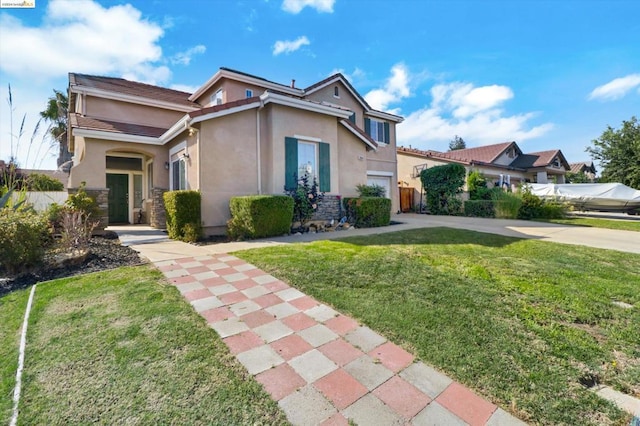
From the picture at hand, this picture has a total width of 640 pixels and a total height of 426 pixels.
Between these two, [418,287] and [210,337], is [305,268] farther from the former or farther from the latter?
[210,337]

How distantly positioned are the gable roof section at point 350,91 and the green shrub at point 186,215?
10115 mm

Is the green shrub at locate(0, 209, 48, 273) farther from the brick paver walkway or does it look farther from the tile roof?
the tile roof

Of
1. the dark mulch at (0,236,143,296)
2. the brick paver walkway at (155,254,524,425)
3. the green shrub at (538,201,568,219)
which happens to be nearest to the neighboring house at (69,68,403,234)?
the dark mulch at (0,236,143,296)

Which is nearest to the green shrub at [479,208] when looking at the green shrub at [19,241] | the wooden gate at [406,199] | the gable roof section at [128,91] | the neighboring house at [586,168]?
the wooden gate at [406,199]

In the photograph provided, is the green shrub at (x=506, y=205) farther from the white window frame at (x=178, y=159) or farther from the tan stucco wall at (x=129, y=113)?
the tan stucco wall at (x=129, y=113)

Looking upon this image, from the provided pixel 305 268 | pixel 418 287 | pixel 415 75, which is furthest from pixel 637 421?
pixel 415 75

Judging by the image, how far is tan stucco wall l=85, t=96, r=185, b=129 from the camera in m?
12.7

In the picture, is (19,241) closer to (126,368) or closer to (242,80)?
(126,368)

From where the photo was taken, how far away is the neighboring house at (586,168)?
3364 centimetres

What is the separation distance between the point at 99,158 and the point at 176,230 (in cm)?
527

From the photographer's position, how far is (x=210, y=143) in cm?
938

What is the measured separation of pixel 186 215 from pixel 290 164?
419cm

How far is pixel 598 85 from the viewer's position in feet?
48.8

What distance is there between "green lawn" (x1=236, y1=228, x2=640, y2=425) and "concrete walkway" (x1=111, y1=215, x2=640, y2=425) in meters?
0.21
